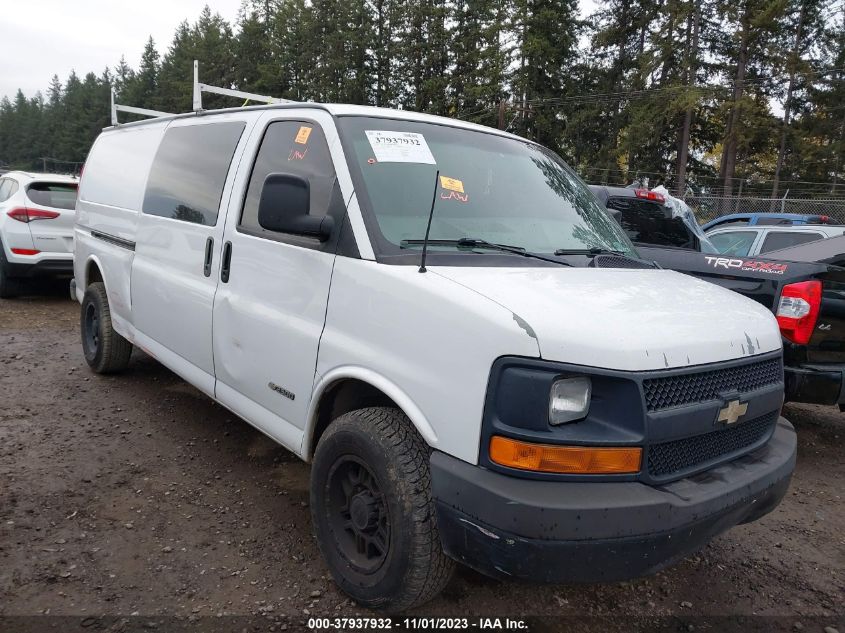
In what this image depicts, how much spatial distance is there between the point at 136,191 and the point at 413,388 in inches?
135

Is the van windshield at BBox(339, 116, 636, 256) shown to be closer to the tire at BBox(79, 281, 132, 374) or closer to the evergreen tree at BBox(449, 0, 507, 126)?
the tire at BBox(79, 281, 132, 374)

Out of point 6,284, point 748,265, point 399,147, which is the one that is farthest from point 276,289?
point 6,284

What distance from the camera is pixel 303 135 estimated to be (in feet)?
10.3

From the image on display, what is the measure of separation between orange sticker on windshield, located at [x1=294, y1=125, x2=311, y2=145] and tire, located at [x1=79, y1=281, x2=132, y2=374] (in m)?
2.95

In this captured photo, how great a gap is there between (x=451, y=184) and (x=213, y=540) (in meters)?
2.10

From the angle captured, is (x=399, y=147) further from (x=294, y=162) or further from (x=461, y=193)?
(x=294, y=162)

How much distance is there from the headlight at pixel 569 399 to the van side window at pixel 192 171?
7.75ft

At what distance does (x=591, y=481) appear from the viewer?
2051mm

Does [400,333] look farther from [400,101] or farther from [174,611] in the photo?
[400,101]

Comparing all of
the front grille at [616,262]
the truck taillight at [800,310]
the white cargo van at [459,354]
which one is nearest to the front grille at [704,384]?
the white cargo van at [459,354]

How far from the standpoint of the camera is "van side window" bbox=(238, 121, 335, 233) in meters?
2.92

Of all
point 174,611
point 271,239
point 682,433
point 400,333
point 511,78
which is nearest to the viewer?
point 682,433

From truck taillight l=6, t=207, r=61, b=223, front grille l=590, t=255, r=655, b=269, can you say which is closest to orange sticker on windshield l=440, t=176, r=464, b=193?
front grille l=590, t=255, r=655, b=269

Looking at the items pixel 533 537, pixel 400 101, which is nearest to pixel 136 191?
pixel 533 537
